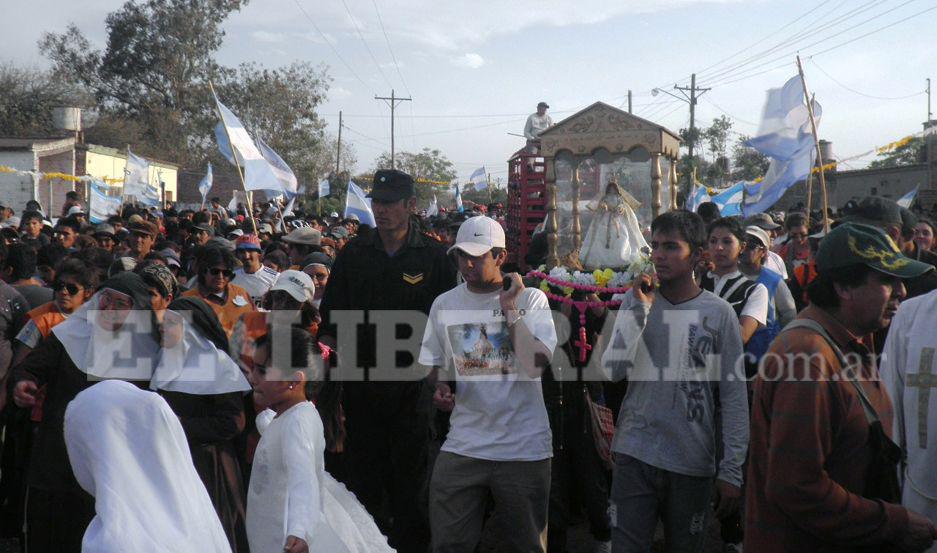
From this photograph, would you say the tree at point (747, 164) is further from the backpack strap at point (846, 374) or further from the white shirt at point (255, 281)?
the backpack strap at point (846, 374)

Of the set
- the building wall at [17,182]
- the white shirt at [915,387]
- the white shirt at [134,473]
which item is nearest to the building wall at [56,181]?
the building wall at [17,182]

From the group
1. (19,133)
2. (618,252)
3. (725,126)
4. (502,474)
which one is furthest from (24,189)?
(725,126)

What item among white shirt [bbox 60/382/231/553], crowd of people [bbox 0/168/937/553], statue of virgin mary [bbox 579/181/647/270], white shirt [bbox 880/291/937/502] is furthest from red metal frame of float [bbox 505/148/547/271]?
white shirt [bbox 60/382/231/553]

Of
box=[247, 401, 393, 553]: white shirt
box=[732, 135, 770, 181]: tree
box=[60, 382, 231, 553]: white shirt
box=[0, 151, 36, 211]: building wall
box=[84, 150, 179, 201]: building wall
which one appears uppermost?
box=[732, 135, 770, 181]: tree

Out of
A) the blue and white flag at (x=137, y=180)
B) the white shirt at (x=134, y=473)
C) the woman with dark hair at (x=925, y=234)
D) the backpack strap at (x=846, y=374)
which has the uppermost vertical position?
the blue and white flag at (x=137, y=180)

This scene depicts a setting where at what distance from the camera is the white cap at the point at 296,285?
214 inches

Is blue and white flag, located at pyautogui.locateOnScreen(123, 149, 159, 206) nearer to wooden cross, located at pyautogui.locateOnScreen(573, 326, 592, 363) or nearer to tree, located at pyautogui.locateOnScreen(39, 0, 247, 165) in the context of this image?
wooden cross, located at pyautogui.locateOnScreen(573, 326, 592, 363)

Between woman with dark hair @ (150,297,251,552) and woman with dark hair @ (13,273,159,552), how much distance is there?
0.11m

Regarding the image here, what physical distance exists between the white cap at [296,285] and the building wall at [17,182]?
29814mm

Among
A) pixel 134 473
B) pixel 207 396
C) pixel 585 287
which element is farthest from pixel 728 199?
pixel 134 473

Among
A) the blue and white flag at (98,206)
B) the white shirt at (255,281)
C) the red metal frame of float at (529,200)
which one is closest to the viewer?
the white shirt at (255,281)

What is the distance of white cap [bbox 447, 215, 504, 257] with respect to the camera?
418 cm

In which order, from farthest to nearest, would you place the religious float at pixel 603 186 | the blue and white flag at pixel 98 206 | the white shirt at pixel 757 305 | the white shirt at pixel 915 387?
the blue and white flag at pixel 98 206 < the religious float at pixel 603 186 < the white shirt at pixel 757 305 < the white shirt at pixel 915 387

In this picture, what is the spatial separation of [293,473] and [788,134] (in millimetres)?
8189
